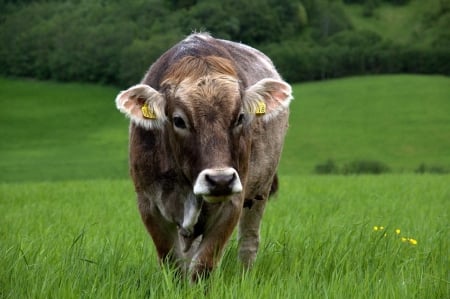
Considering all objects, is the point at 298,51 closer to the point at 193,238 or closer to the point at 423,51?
the point at 423,51

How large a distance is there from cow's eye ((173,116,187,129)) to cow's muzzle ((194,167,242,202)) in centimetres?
50

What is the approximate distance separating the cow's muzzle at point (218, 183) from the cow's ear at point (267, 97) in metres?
0.89

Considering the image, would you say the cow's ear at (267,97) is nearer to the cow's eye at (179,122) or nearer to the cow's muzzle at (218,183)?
the cow's eye at (179,122)

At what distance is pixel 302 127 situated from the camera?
56281 mm

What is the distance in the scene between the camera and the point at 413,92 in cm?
6331

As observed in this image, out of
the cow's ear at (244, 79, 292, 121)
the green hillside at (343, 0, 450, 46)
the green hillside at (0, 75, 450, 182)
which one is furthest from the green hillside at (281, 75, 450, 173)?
the cow's ear at (244, 79, 292, 121)

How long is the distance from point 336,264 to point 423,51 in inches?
2890

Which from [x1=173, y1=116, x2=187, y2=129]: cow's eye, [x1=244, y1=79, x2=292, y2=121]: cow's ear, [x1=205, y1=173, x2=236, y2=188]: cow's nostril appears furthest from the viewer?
[x1=244, y1=79, x2=292, y2=121]: cow's ear

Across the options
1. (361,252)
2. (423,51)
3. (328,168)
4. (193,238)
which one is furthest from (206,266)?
(423,51)

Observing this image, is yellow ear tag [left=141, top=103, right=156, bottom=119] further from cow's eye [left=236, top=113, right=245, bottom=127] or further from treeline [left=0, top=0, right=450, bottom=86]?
treeline [left=0, top=0, right=450, bottom=86]

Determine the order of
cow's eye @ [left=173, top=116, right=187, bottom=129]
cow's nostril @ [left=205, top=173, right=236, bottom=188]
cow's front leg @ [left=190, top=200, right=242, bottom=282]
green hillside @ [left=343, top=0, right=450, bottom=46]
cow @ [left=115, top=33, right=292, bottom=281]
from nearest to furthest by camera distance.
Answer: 1. cow's nostril @ [left=205, top=173, right=236, bottom=188]
2. cow @ [left=115, top=33, right=292, bottom=281]
3. cow's eye @ [left=173, top=116, right=187, bottom=129]
4. cow's front leg @ [left=190, top=200, right=242, bottom=282]
5. green hillside @ [left=343, top=0, right=450, bottom=46]

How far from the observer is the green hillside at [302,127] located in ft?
151

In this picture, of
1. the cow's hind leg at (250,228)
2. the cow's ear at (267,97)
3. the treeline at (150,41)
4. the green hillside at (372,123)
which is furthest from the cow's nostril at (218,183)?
the treeline at (150,41)

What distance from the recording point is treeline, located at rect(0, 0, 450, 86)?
61.9 meters
